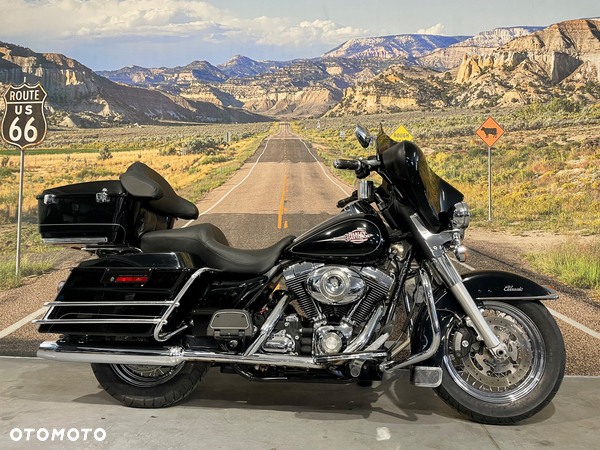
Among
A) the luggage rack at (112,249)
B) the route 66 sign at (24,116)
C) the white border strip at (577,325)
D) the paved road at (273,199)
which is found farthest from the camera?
the route 66 sign at (24,116)

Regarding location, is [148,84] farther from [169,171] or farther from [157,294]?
[157,294]

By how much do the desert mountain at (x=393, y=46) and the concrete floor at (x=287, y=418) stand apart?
3.99 m

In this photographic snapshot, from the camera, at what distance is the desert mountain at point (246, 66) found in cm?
707

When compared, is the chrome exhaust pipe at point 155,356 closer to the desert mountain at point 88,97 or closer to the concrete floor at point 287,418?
the concrete floor at point 287,418

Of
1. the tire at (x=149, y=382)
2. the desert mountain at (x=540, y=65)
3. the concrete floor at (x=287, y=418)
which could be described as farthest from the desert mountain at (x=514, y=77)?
the tire at (x=149, y=382)

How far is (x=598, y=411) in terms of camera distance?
3.42 m

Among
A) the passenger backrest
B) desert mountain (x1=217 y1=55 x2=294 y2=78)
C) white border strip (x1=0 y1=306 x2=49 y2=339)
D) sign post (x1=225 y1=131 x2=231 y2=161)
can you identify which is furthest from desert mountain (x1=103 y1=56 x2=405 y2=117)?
the passenger backrest

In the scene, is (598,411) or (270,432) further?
(598,411)

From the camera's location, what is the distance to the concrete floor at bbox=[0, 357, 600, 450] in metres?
2.98

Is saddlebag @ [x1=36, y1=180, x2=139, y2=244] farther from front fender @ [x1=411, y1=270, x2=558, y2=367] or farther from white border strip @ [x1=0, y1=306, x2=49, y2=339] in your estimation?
white border strip @ [x1=0, y1=306, x2=49, y2=339]

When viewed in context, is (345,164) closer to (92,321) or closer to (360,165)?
(360,165)

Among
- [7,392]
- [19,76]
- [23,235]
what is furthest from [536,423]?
[19,76]

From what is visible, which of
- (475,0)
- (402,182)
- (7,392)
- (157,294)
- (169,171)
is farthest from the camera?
(169,171)

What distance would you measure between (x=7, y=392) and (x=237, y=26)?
4.46 meters
